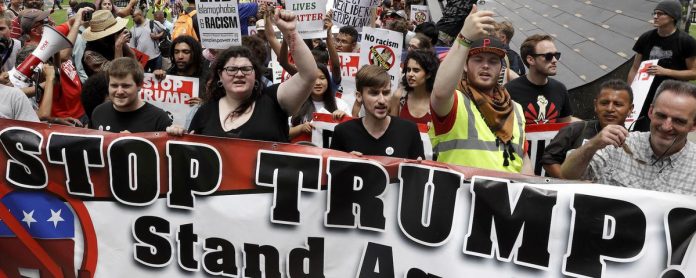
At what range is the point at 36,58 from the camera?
5.29 metres

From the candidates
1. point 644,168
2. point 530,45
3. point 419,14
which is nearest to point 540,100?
point 530,45

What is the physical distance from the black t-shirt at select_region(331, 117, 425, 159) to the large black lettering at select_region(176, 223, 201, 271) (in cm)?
89

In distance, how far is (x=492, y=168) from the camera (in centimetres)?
362

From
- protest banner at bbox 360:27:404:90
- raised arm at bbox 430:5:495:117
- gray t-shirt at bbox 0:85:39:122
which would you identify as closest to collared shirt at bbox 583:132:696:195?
raised arm at bbox 430:5:495:117

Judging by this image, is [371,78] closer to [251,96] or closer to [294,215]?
[251,96]

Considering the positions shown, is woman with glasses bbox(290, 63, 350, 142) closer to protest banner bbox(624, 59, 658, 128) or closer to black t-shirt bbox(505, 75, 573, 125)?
black t-shirt bbox(505, 75, 573, 125)

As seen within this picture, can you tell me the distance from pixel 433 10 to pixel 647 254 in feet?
40.2

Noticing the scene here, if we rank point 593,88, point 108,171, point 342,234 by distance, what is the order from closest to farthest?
point 342,234 < point 108,171 < point 593,88

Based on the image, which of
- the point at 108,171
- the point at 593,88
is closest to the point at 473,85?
the point at 108,171

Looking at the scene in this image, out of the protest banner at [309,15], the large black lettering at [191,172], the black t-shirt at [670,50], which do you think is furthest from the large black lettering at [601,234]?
the protest banner at [309,15]

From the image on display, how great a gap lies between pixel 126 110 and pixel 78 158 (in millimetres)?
619

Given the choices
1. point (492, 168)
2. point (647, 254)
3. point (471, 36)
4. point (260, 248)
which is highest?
point (471, 36)

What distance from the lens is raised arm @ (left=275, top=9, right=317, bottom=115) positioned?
3.83 metres

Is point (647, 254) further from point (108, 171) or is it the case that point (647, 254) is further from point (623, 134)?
point (108, 171)
